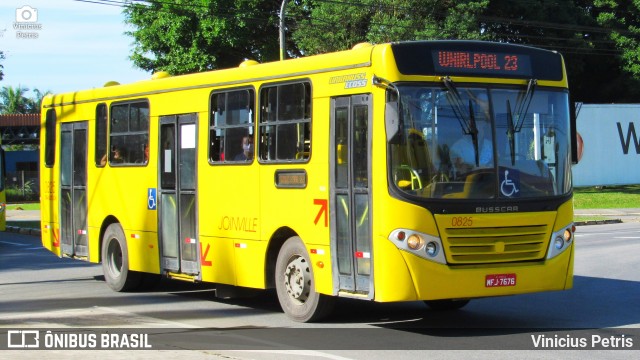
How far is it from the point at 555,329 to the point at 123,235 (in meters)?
7.34

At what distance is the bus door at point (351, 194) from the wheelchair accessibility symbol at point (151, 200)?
172 inches

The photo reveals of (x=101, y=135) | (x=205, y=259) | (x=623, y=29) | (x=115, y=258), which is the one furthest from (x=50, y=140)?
(x=623, y=29)

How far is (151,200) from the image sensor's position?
1454 centimetres

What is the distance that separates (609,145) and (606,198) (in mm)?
5671

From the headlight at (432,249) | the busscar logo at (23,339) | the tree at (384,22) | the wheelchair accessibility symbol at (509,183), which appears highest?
the tree at (384,22)

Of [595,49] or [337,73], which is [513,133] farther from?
[595,49]

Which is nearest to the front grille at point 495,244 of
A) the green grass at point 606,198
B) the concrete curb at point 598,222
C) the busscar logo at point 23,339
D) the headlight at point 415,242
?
the headlight at point 415,242

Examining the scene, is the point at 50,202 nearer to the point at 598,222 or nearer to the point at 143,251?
the point at 143,251

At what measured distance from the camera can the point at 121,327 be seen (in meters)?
11.3

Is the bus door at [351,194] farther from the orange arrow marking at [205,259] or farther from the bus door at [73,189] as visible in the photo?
the bus door at [73,189]

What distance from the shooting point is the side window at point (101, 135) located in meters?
15.9

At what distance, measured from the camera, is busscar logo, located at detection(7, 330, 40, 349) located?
33.0 feet

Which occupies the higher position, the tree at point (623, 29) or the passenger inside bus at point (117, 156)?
the tree at point (623, 29)

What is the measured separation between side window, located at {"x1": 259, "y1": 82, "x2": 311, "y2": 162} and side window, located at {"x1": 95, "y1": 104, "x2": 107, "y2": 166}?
180 inches
